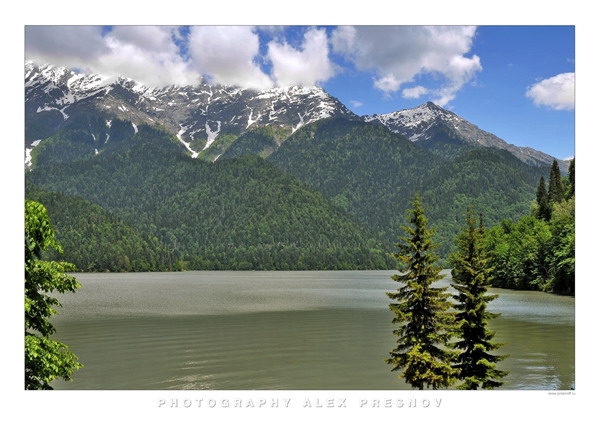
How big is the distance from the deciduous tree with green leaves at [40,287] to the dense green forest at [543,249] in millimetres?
73028

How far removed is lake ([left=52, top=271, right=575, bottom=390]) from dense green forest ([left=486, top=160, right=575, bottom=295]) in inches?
518

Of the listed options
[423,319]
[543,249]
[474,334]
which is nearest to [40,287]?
[423,319]

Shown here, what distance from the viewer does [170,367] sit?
36.7 metres

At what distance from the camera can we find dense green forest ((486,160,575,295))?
89.8m

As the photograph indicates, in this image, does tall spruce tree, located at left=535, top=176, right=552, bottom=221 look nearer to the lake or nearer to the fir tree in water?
the lake

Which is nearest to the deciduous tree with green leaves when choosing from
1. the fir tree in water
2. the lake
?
the lake

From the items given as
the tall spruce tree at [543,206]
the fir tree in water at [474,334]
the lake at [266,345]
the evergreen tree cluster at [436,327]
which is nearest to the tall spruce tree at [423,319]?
the evergreen tree cluster at [436,327]

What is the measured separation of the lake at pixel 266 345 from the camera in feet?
108

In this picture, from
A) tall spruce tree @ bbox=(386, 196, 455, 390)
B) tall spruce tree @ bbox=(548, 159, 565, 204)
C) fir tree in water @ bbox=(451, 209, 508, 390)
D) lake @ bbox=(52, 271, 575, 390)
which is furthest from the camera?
tall spruce tree @ bbox=(548, 159, 565, 204)

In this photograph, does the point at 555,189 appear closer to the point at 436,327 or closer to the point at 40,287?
the point at 436,327

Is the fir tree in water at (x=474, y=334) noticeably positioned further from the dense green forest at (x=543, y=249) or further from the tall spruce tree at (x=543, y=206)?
the tall spruce tree at (x=543, y=206)

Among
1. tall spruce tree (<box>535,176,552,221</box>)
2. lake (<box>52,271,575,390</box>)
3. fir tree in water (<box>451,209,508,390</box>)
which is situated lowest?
lake (<box>52,271,575,390</box>)

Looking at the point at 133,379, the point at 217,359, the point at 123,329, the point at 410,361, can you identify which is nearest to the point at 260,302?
the point at 123,329
